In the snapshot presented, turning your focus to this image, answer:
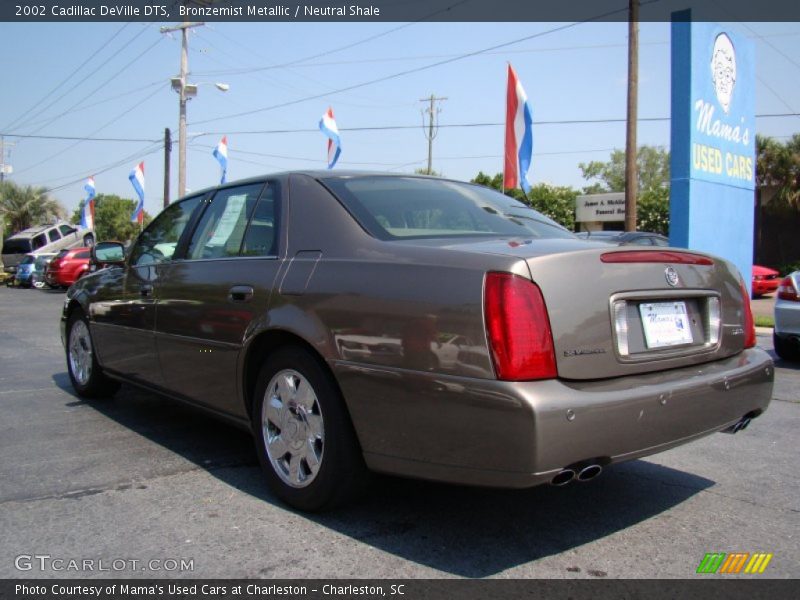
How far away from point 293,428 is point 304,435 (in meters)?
0.08

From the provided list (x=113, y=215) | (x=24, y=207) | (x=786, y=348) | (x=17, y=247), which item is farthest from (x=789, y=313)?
(x=113, y=215)

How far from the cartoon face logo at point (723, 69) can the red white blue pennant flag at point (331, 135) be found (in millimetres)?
11276

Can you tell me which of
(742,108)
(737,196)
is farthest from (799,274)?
(742,108)

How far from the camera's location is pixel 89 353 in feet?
18.0

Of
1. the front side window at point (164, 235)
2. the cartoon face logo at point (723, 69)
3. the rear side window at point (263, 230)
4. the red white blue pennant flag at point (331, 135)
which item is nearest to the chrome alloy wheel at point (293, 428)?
the rear side window at point (263, 230)

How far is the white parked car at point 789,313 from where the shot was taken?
24.3 ft

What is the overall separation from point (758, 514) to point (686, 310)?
1028mm

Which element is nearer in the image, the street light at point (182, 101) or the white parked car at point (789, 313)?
the white parked car at point (789, 313)

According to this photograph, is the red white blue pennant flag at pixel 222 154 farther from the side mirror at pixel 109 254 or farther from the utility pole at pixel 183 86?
the side mirror at pixel 109 254

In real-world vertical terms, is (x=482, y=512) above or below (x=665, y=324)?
below

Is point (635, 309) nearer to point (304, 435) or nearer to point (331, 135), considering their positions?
point (304, 435)

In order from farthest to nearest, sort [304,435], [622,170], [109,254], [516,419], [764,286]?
1. [622,170]
2. [764,286]
3. [109,254]
4. [304,435]
5. [516,419]

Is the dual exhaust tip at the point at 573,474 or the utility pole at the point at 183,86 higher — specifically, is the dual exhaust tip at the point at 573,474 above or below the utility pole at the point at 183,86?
below

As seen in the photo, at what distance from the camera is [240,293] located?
11.7 feet
